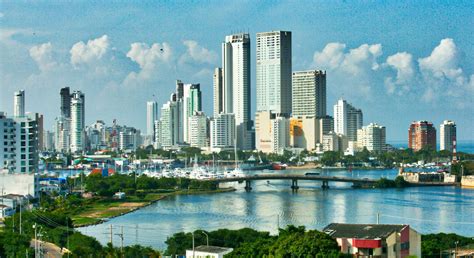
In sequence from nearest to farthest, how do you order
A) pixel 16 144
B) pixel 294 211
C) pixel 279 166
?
1. pixel 294 211
2. pixel 16 144
3. pixel 279 166

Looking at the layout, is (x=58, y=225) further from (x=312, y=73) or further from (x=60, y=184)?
(x=312, y=73)

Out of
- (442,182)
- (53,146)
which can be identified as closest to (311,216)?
(442,182)

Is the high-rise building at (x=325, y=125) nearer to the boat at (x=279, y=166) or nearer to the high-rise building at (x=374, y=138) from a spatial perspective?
the high-rise building at (x=374, y=138)

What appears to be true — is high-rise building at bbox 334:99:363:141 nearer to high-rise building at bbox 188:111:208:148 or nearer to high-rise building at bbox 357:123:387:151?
high-rise building at bbox 357:123:387:151

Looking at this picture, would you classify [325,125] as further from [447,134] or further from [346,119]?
[447,134]

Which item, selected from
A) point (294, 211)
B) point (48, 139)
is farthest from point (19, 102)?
point (48, 139)

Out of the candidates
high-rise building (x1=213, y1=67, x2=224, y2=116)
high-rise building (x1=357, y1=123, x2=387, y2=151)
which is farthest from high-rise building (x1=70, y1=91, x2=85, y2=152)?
high-rise building (x1=357, y1=123, x2=387, y2=151)
